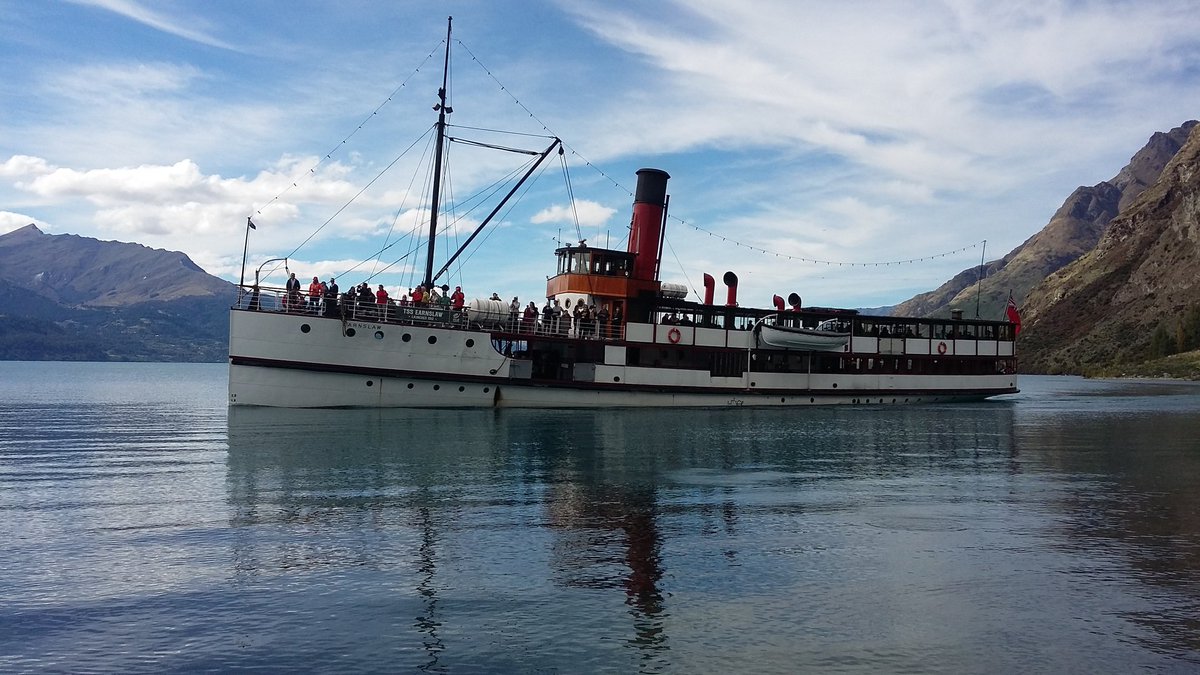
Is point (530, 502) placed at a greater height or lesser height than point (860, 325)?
lesser

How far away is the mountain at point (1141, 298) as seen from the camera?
495ft

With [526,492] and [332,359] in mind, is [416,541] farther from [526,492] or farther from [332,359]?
[332,359]

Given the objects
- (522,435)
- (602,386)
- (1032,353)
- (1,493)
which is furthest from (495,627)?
(1032,353)

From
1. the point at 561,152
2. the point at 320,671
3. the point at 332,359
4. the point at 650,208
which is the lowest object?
the point at 320,671

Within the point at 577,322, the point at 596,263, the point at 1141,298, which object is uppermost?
the point at 1141,298

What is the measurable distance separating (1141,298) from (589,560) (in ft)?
614

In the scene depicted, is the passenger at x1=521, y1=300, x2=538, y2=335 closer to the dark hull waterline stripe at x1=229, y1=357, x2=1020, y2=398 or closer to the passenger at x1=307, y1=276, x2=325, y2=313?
the dark hull waterline stripe at x1=229, y1=357, x2=1020, y2=398

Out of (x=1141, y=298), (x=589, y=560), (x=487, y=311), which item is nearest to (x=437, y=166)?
(x=487, y=311)

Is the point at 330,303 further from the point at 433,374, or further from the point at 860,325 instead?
the point at 860,325

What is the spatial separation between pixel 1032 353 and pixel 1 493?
196976mm

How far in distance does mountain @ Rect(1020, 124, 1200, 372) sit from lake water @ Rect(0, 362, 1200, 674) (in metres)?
141

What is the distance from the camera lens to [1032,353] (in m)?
186

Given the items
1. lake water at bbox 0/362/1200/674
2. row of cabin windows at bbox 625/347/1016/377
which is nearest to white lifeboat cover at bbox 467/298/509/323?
row of cabin windows at bbox 625/347/1016/377

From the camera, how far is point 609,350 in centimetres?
4553
